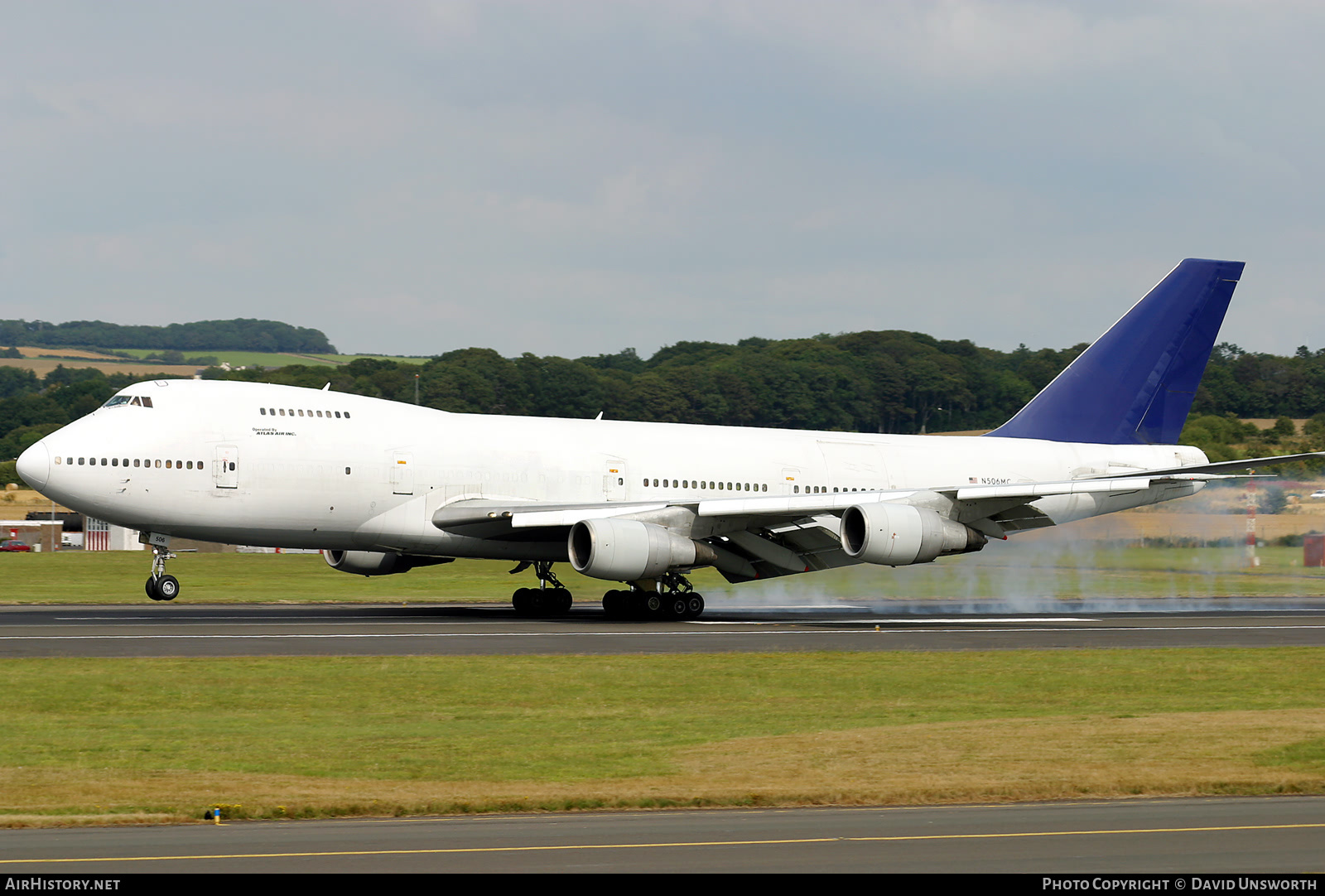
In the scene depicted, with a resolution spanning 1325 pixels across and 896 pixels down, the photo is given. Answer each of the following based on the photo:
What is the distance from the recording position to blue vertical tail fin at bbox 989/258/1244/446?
44.1m

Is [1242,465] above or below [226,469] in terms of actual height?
below

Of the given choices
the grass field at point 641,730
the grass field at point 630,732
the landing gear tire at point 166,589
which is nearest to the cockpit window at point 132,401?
the landing gear tire at point 166,589

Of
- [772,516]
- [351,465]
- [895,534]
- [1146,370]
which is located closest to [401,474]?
[351,465]

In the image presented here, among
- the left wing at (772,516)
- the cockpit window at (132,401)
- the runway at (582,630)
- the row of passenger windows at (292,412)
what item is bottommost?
the runway at (582,630)

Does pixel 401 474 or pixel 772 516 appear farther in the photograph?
pixel 772 516

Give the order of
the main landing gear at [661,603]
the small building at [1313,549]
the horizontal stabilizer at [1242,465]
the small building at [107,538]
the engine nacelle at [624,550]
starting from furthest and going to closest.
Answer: the small building at [107,538] < the small building at [1313,549] < the main landing gear at [661,603] < the horizontal stabilizer at [1242,465] < the engine nacelle at [624,550]

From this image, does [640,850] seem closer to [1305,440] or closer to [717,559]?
[717,559]

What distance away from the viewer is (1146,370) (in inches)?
1754

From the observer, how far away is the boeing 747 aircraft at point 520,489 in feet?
109

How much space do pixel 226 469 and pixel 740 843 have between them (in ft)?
79.7

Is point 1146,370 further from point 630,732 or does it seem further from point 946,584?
point 630,732

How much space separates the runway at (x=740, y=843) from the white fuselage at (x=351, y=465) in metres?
21.7

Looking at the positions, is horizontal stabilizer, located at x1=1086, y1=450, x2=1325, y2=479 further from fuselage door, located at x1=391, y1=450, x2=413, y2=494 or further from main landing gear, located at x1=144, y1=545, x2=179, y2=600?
main landing gear, located at x1=144, y1=545, x2=179, y2=600

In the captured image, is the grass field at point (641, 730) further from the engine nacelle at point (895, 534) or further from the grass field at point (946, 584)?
the grass field at point (946, 584)
